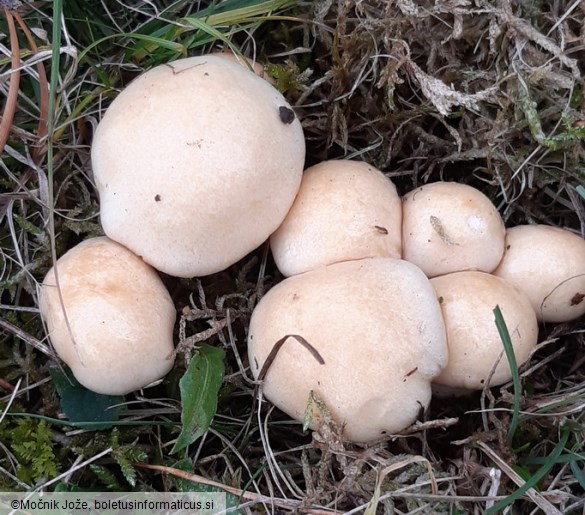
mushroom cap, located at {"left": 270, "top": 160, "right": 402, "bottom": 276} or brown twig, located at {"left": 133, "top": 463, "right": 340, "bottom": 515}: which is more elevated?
mushroom cap, located at {"left": 270, "top": 160, "right": 402, "bottom": 276}

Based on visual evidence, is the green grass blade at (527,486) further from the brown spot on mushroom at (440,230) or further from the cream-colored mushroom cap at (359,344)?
the brown spot on mushroom at (440,230)

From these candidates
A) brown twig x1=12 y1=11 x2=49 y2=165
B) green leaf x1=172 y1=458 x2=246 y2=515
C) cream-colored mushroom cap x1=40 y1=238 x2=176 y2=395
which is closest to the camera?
cream-colored mushroom cap x1=40 y1=238 x2=176 y2=395

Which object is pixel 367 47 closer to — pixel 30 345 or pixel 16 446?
pixel 30 345

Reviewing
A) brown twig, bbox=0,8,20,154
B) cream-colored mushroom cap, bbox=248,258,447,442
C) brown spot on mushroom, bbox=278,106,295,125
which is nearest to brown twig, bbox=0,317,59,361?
brown twig, bbox=0,8,20,154

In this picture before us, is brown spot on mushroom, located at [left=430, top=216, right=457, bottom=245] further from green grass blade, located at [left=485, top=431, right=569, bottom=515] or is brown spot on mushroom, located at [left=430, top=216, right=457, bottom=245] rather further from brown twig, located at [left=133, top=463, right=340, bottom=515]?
brown twig, located at [left=133, top=463, right=340, bottom=515]

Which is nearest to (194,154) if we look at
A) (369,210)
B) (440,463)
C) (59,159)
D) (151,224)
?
(151,224)

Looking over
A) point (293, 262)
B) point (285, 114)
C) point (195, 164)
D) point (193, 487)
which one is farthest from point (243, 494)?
point (285, 114)

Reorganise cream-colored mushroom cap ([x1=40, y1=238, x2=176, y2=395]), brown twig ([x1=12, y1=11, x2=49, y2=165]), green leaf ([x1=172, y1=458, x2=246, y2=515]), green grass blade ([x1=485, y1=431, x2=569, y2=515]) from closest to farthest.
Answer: green grass blade ([x1=485, y1=431, x2=569, y2=515]) < cream-colored mushroom cap ([x1=40, y1=238, x2=176, y2=395]) < green leaf ([x1=172, y1=458, x2=246, y2=515]) < brown twig ([x1=12, y1=11, x2=49, y2=165])

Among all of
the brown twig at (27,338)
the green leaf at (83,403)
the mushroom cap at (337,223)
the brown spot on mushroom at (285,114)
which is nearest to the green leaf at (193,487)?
the green leaf at (83,403)
